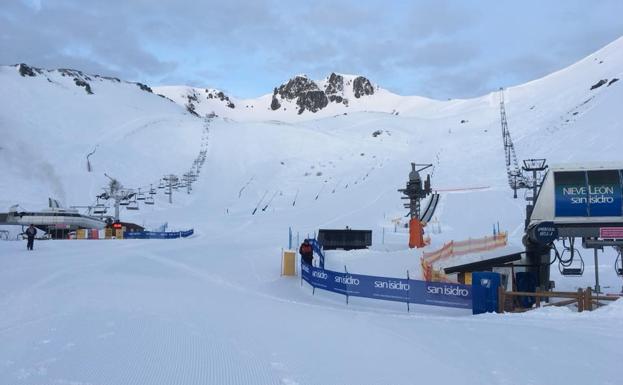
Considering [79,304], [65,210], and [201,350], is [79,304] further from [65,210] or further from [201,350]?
[65,210]

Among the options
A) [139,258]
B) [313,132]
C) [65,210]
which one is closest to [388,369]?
[139,258]

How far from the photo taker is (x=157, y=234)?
4509 centimetres

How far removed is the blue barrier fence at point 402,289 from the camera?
16156mm

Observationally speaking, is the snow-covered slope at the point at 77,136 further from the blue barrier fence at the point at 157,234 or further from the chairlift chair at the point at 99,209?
the blue barrier fence at the point at 157,234

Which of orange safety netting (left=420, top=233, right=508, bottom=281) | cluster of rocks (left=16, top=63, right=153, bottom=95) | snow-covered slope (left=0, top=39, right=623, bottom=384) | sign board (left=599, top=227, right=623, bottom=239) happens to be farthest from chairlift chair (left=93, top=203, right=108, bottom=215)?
cluster of rocks (left=16, top=63, right=153, bottom=95)

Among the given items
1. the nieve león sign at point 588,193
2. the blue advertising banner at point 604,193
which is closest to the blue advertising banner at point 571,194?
the nieve león sign at point 588,193

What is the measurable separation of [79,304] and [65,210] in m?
41.8

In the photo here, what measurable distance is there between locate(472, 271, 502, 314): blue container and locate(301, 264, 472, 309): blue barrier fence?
56 centimetres

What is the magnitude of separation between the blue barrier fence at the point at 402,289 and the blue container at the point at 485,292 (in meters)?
0.56

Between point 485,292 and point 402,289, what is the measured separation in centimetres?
257

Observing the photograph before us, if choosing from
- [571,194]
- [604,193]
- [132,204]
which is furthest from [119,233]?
[604,193]

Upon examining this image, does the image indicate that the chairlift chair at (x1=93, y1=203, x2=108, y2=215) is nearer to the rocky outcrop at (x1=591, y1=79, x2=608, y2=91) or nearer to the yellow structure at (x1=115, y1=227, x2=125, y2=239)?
the yellow structure at (x1=115, y1=227, x2=125, y2=239)

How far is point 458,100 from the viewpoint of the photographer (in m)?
166

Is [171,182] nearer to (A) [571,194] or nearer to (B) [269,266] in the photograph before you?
(B) [269,266]
